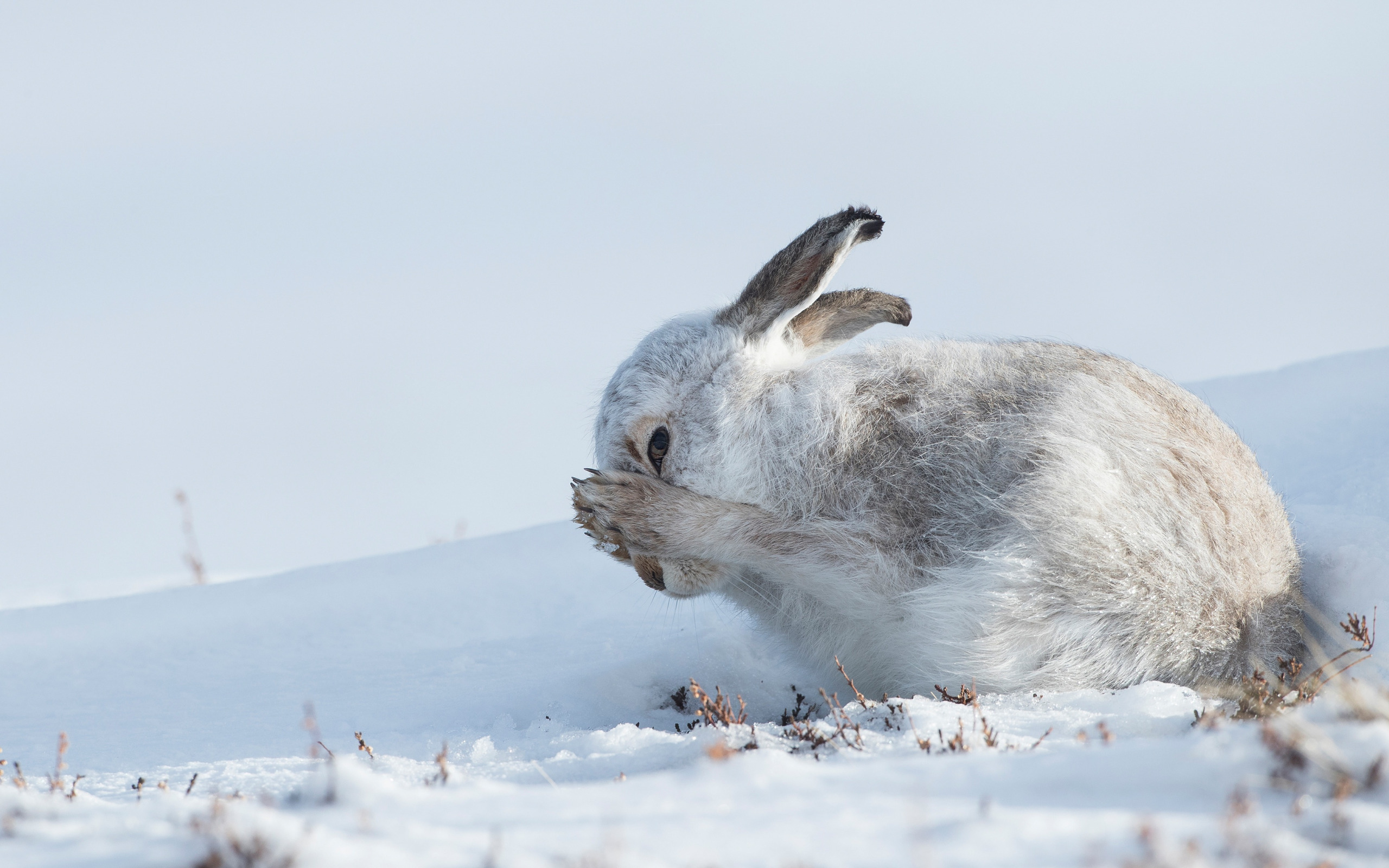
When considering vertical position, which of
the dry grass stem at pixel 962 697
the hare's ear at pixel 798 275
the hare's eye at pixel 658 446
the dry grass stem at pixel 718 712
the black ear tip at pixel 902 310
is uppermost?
the hare's ear at pixel 798 275

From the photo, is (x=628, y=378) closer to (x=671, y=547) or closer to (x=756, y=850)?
(x=671, y=547)

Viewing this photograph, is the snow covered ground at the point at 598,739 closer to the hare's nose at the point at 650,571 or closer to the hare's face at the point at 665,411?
the hare's nose at the point at 650,571

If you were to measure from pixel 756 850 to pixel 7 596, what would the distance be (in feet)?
45.4

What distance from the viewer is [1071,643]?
394cm

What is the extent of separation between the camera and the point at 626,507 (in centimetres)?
424

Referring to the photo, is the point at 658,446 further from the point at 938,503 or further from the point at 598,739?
the point at 598,739

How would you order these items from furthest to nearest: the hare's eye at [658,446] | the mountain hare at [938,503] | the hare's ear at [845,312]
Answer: the hare's ear at [845,312]
the hare's eye at [658,446]
the mountain hare at [938,503]

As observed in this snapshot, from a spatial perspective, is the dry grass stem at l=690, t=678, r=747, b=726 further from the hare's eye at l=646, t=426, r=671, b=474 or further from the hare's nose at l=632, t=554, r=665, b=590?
the hare's eye at l=646, t=426, r=671, b=474

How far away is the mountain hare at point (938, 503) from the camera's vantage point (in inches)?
155

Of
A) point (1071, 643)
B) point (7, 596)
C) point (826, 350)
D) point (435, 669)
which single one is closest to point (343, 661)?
point (435, 669)

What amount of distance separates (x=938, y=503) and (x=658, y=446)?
1.25 m

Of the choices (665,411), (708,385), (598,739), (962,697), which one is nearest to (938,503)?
(962,697)

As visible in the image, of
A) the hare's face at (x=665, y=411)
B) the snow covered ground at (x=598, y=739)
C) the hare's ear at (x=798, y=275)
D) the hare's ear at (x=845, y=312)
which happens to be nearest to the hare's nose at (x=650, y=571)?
the hare's face at (x=665, y=411)

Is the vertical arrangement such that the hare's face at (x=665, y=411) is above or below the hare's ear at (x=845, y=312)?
below
